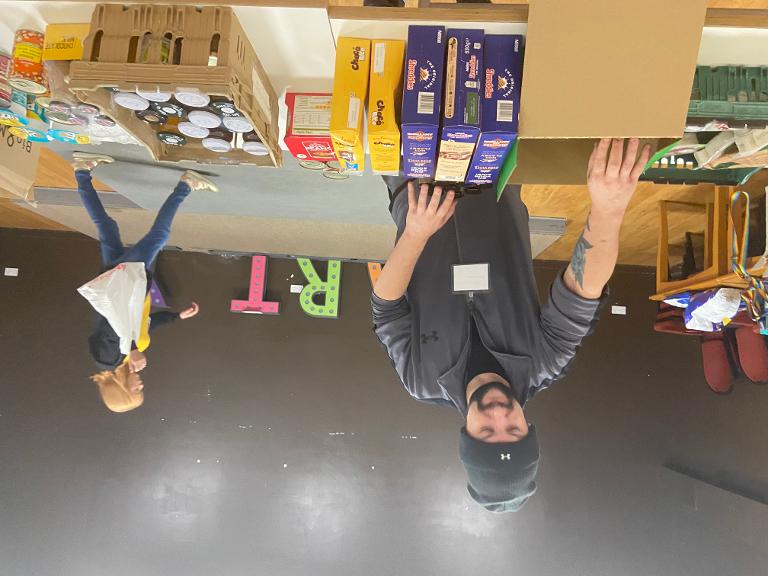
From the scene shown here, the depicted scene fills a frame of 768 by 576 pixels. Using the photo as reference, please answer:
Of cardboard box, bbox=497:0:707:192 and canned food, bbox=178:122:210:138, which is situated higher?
cardboard box, bbox=497:0:707:192

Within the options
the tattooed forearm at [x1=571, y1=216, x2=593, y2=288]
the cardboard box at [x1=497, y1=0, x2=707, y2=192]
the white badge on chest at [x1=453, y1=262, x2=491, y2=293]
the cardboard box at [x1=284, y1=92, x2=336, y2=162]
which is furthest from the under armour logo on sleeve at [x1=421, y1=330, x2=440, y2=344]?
the cardboard box at [x1=497, y1=0, x2=707, y2=192]

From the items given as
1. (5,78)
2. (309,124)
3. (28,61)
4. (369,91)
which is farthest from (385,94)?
(5,78)

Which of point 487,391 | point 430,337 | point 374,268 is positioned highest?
point 374,268

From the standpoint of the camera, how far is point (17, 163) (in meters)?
2.13

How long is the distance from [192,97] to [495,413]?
134 centimetres

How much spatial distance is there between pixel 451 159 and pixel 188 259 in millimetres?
3174

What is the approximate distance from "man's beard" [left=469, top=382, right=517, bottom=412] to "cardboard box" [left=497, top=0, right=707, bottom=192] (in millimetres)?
901

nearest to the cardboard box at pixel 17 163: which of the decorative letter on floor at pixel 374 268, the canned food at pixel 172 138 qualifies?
the canned food at pixel 172 138

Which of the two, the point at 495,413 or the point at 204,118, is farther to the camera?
the point at 495,413

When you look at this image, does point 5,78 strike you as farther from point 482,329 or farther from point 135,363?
point 135,363

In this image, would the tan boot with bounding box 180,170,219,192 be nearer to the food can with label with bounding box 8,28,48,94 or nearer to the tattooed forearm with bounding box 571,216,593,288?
the food can with label with bounding box 8,28,48,94

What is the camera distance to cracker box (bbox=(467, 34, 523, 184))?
4.39 feet

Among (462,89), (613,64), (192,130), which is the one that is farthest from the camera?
(192,130)

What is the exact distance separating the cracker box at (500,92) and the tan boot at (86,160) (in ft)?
6.03
